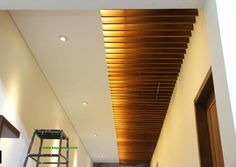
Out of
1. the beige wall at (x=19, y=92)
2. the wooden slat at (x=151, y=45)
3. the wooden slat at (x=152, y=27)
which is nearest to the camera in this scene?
the beige wall at (x=19, y=92)

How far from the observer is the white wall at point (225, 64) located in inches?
71.1

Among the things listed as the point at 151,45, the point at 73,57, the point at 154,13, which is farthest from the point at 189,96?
the point at 73,57

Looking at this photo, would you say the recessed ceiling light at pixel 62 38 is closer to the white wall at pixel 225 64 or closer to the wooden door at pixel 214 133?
the wooden door at pixel 214 133

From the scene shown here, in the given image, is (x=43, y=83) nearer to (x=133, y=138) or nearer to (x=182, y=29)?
(x=182, y=29)

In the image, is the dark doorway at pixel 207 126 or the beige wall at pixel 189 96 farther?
the beige wall at pixel 189 96

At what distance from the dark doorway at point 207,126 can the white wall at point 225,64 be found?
89 cm

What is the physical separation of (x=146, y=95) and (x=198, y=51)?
86.3 inches

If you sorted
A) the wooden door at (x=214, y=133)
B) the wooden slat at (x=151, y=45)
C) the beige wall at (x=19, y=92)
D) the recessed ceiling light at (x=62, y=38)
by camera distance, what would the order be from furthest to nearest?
the wooden slat at (x=151, y=45), the recessed ceiling light at (x=62, y=38), the beige wall at (x=19, y=92), the wooden door at (x=214, y=133)

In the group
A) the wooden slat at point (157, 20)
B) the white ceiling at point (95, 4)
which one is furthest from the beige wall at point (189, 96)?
the white ceiling at point (95, 4)

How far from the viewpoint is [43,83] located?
4.56 meters

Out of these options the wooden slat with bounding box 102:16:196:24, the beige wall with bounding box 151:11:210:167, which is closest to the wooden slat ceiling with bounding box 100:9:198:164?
the wooden slat with bounding box 102:16:196:24

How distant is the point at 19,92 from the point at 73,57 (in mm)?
852

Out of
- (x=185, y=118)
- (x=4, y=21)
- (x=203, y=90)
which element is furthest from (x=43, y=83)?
(x=203, y=90)

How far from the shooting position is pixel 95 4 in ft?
7.70
